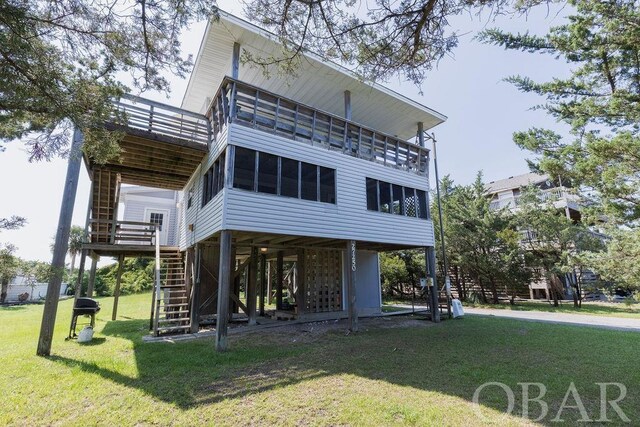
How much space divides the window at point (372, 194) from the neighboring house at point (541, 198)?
469 inches

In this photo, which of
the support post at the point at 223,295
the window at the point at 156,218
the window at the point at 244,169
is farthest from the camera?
the window at the point at 156,218

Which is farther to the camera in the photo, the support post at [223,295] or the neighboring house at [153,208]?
the neighboring house at [153,208]

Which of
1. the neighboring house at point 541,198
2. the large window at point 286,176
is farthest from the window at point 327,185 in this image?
the neighboring house at point 541,198

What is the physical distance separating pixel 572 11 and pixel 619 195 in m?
5.21

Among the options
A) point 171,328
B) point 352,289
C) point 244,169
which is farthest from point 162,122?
point 352,289

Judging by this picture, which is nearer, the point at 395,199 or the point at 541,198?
the point at 395,199

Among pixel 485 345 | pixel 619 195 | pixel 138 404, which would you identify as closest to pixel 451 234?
pixel 619 195

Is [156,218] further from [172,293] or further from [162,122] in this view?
[162,122]

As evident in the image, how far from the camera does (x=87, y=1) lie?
4.21m

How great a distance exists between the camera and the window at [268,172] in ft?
29.4

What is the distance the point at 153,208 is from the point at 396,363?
16052 mm

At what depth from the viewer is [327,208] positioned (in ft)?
31.7

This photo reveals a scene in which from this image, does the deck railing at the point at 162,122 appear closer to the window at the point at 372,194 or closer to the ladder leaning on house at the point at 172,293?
the ladder leaning on house at the point at 172,293

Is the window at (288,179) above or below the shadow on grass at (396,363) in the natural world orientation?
above
